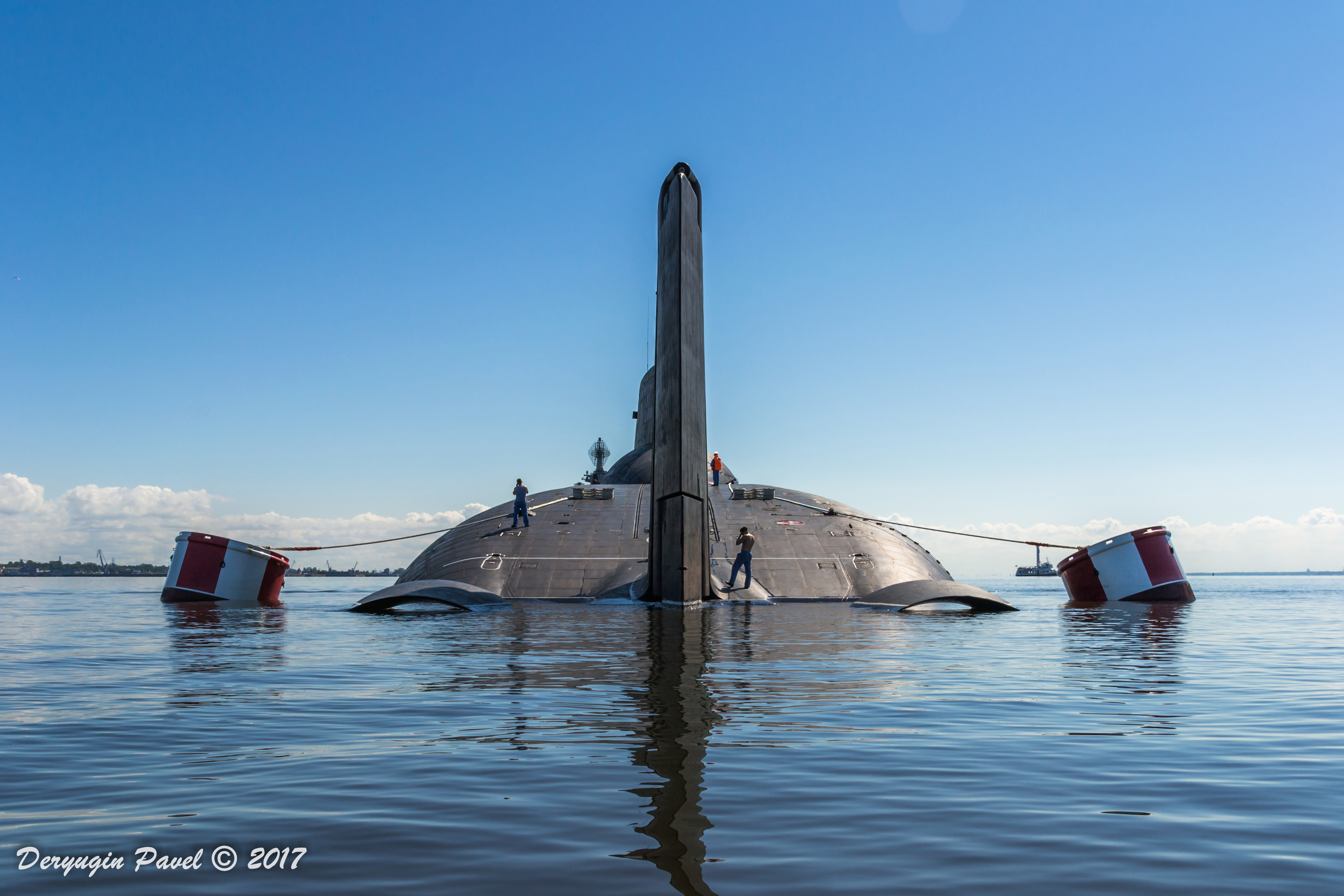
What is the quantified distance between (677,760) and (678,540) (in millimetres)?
17494

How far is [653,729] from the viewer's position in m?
7.57

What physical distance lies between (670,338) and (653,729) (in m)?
18.2

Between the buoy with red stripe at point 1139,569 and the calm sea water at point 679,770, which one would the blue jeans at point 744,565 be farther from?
the buoy with red stripe at point 1139,569

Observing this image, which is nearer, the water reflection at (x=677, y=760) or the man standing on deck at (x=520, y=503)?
the water reflection at (x=677, y=760)

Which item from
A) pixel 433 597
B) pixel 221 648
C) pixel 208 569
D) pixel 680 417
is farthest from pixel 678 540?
pixel 208 569

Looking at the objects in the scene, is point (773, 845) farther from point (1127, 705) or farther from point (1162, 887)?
point (1127, 705)

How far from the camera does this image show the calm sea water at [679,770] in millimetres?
4266

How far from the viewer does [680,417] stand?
2417 centimetres

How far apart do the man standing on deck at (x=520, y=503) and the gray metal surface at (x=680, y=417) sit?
9.89 meters

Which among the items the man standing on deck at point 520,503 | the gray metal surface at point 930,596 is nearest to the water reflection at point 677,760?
the gray metal surface at point 930,596

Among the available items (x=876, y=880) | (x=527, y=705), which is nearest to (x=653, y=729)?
(x=527, y=705)

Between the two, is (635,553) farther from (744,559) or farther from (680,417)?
(680,417)

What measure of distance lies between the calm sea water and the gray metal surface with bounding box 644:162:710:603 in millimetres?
9813

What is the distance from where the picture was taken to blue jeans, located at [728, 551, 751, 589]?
89.2 ft
